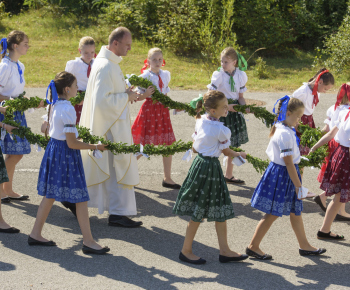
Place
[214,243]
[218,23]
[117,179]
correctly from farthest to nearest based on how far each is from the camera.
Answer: [218,23], [117,179], [214,243]

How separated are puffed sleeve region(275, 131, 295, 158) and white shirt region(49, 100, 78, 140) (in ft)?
6.52

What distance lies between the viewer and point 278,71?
1711cm

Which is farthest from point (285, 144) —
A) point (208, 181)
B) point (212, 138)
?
point (208, 181)

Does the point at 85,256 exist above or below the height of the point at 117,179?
below

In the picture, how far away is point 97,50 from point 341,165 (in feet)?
49.0

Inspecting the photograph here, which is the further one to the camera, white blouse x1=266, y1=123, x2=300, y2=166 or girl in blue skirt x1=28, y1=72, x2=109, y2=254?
girl in blue skirt x1=28, y1=72, x2=109, y2=254

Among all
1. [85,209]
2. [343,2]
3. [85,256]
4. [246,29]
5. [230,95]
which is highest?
[343,2]

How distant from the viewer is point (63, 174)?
4.90 metres

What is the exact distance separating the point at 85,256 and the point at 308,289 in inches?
85.5

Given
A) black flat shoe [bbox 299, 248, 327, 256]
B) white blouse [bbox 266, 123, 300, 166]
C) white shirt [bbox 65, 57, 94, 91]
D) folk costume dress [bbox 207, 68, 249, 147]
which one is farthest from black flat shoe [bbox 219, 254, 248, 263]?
white shirt [bbox 65, 57, 94, 91]

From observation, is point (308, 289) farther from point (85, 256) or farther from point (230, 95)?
point (230, 95)

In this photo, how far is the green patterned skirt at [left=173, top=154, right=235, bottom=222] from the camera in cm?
466

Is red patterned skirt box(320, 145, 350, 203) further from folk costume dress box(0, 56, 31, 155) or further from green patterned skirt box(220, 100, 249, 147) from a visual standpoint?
folk costume dress box(0, 56, 31, 155)

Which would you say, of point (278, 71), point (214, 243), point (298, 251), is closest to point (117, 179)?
point (214, 243)
